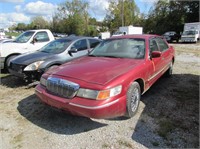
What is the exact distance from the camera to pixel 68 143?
9.95 ft

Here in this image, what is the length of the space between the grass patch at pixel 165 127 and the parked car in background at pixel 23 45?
624 centimetres

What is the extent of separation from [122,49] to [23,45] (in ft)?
16.6

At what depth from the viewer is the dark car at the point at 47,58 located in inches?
216

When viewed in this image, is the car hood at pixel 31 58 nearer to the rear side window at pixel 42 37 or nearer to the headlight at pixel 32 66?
the headlight at pixel 32 66

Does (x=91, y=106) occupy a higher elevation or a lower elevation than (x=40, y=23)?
lower

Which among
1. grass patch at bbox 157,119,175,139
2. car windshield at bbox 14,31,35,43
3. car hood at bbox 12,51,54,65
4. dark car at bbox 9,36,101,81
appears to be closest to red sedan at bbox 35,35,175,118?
grass patch at bbox 157,119,175,139

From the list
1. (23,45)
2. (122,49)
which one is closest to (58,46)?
(23,45)

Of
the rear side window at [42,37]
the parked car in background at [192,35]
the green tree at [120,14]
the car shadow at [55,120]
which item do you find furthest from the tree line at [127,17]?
the car shadow at [55,120]

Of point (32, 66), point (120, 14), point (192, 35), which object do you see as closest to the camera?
point (32, 66)

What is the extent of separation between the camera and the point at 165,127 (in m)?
3.41

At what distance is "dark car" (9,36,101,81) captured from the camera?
216 inches

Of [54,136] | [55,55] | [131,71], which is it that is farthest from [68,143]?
[55,55]

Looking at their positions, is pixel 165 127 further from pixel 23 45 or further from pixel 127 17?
pixel 127 17

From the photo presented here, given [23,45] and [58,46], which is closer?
[58,46]
